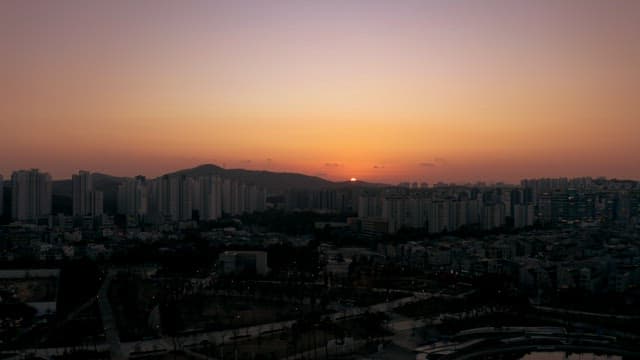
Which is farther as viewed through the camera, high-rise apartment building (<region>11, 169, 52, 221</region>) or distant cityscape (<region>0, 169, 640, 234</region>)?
high-rise apartment building (<region>11, 169, 52, 221</region>)

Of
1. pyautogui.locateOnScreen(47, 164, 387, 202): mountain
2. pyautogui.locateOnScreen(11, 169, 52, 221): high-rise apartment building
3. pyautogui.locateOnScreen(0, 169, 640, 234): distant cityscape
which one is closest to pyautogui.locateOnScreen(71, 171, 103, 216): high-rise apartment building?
pyautogui.locateOnScreen(0, 169, 640, 234): distant cityscape

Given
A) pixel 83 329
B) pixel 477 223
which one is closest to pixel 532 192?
pixel 477 223

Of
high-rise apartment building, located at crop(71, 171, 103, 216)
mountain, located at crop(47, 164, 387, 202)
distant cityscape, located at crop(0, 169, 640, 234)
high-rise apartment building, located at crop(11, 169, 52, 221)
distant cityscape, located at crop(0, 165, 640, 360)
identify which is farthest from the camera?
mountain, located at crop(47, 164, 387, 202)

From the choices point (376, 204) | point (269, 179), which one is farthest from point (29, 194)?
point (269, 179)

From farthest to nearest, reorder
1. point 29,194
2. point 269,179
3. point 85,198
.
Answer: point 269,179, point 85,198, point 29,194

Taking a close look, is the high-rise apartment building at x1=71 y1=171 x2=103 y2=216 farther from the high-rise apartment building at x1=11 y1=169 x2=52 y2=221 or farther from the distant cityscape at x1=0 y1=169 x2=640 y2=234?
the high-rise apartment building at x1=11 y1=169 x2=52 y2=221

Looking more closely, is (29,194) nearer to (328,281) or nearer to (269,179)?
(328,281)

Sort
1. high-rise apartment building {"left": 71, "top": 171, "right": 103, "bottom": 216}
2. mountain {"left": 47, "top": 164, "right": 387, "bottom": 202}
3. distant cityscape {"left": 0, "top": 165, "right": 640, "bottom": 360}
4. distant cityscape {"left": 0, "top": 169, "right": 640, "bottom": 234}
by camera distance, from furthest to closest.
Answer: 1. mountain {"left": 47, "top": 164, "right": 387, "bottom": 202}
2. high-rise apartment building {"left": 71, "top": 171, "right": 103, "bottom": 216}
3. distant cityscape {"left": 0, "top": 169, "right": 640, "bottom": 234}
4. distant cityscape {"left": 0, "top": 165, "right": 640, "bottom": 360}

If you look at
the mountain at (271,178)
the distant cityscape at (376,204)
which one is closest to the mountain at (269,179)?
the mountain at (271,178)

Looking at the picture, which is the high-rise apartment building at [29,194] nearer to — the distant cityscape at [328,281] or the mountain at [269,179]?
the distant cityscape at [328,281]

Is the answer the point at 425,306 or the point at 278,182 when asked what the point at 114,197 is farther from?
the point at 425,306

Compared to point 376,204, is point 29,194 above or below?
above
